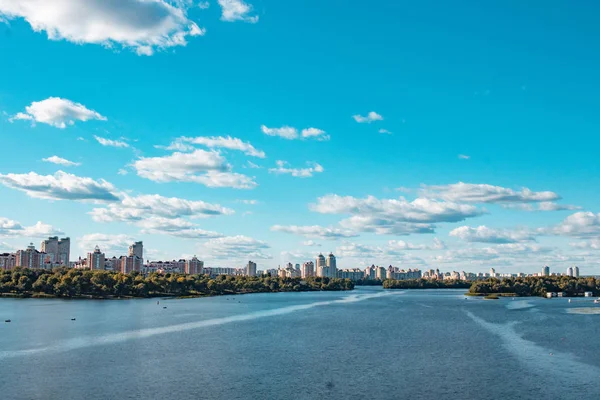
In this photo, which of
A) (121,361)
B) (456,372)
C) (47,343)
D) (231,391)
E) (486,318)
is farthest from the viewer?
(486,318)

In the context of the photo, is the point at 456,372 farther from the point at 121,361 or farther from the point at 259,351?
the point at 121,361

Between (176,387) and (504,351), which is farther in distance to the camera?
(504,351)

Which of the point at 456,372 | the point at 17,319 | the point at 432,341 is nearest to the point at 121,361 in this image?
the point at 456,372

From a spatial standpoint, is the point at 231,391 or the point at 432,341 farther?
the point at 432,341

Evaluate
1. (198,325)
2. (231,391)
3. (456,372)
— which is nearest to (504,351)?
(456,372)

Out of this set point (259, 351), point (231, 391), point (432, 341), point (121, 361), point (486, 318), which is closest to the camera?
point (231, 391)

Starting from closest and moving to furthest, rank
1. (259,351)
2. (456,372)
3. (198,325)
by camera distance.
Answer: (456,372), (259,351), (198,325)

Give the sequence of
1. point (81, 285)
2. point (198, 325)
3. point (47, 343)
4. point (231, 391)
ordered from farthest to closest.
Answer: point (81, 285) → point (198, 325) → point (47, 343) → point (231, 391)

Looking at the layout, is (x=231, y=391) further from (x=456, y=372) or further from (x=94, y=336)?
(x=94, y=336)
